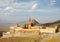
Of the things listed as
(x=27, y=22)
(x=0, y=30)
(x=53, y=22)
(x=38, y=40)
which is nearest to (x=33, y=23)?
(x=27, y=22)

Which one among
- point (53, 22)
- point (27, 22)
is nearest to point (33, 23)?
point (27, 22)

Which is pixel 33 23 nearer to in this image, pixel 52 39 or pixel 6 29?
pixel 6 29

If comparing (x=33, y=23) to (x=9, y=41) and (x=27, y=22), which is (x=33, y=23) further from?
(x=9, y=41)

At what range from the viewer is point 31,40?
3881 millimetres

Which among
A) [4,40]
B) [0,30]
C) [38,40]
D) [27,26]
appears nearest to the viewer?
[4,40]

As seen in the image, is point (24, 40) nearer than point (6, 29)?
Yes

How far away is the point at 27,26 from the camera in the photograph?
368 inches

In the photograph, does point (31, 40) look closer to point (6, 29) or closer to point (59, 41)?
point (59, 41)

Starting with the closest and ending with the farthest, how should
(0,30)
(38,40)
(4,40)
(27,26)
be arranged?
(4,40) < (38,40) < (27,26) < (0,30)

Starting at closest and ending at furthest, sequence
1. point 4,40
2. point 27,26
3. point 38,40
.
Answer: point 4,40
point 38,40
point 27,26

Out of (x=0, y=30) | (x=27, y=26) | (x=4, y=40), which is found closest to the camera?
(x=4, y=40)

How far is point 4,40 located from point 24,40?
49 centimetres

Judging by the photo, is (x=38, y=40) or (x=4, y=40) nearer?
(x=4, y=40)

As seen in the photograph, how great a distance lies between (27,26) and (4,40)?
18.5ft
